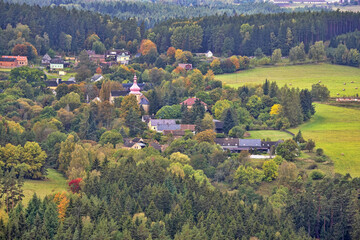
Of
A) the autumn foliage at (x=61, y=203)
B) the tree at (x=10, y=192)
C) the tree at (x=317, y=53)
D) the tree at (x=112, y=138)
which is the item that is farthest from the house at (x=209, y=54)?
the autumn foliage at (x=61, y=203)

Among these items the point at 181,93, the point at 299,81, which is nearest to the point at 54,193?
the point at 181,93

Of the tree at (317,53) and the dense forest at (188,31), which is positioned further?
the dense forest at (188,31)

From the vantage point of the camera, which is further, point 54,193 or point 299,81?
point 299,81

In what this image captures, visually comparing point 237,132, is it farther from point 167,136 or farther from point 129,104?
point 129,104

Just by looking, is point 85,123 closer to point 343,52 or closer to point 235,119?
point 235,119

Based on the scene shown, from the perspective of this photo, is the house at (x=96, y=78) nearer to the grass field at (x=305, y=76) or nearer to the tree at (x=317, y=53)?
the grass field at (x=305, y=76)

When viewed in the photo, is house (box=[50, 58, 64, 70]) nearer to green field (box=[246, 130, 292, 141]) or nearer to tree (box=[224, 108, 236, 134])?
tree (box=[224, 108, 236, 134])
